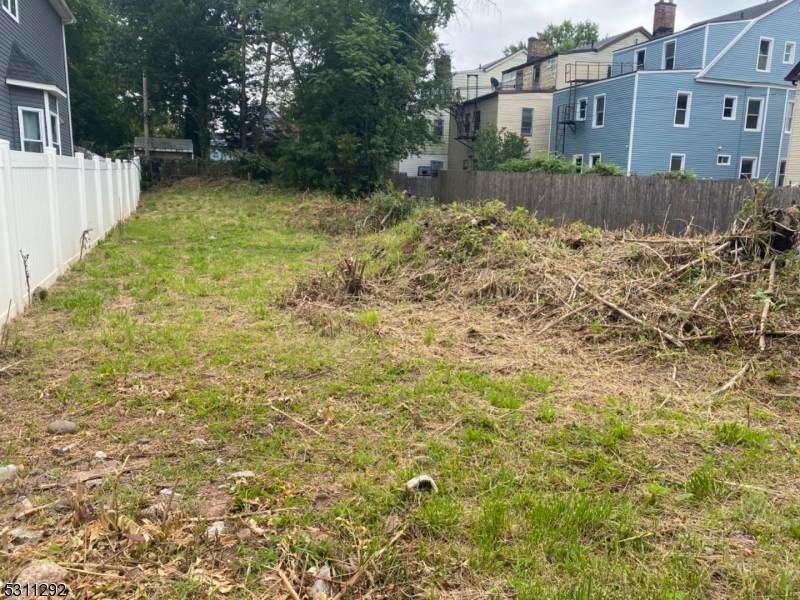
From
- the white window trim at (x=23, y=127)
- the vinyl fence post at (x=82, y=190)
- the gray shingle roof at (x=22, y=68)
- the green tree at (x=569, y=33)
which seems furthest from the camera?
the green tree at (x=569, y=33)

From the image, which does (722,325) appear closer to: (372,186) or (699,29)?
(372,186)

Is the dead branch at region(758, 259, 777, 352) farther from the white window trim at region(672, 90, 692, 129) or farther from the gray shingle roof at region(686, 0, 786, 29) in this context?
the gray shingle roof at region(686, 0, 786, 29)

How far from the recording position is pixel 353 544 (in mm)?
2629

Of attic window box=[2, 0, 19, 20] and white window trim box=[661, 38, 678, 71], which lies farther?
white window trim box=[661, 38, 678, 71]

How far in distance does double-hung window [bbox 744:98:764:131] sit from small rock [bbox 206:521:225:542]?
95.4 ft

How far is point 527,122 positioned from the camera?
103 feet

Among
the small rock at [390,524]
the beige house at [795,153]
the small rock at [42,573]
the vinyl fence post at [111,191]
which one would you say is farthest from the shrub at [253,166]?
the small rock at [42,573]

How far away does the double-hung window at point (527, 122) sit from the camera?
102 ft

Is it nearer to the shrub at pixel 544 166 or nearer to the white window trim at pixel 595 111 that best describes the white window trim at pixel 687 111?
the white window trim at pixel 595 111

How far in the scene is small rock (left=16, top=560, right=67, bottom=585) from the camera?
226cm

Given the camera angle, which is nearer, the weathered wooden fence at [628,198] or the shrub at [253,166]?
the weathered wooden fence at [628,198]

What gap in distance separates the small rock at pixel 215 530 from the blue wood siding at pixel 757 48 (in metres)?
27.6

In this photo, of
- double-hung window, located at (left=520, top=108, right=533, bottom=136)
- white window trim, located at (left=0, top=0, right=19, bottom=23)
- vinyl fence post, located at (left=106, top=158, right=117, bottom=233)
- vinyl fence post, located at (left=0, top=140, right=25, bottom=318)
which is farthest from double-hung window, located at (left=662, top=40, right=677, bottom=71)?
vinyl fence post, located at (left=0, top=140, right=25, bottom=318)

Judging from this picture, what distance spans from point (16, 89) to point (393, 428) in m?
15.7
